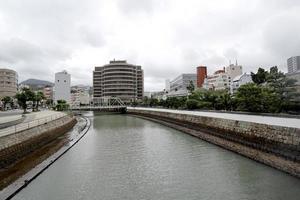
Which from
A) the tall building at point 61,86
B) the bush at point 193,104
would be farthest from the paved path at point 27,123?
the tall building at point 61,86

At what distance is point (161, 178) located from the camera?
45.4 feet

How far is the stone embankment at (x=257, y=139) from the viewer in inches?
543

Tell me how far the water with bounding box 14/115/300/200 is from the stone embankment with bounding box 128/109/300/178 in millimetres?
634

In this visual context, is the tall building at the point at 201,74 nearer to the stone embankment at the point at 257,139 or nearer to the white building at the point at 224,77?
the white building at the point at 224,77

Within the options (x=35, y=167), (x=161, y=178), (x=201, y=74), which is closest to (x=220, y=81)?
(x=201, y=74)

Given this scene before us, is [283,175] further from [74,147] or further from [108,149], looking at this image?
[74,147]

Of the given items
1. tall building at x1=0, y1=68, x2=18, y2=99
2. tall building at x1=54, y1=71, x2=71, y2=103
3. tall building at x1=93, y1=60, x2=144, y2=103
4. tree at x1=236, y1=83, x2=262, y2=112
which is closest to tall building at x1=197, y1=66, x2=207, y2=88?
tall building at x1=93, y1=60, x2=144, y2=103

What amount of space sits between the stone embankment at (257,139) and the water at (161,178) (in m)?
0.63

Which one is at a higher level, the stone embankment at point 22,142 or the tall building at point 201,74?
the tall building at point 201,74

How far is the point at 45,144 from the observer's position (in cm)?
2478

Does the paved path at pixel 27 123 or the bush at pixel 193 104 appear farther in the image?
the bush at pixel 193 104

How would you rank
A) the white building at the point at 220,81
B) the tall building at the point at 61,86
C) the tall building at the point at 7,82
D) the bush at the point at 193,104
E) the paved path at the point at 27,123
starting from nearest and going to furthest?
the paved path at the point at 27,123 < the bush at the point at 193,104 < the tall building at the point at 7,82 < the white building at the point at 220,81 < the tall building at the point at 61,86

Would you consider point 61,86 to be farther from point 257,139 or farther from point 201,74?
point 257,139

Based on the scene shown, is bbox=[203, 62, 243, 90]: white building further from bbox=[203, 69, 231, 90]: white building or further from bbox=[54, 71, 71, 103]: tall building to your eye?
bbox=[54, 71, 71, 103]: tall building
